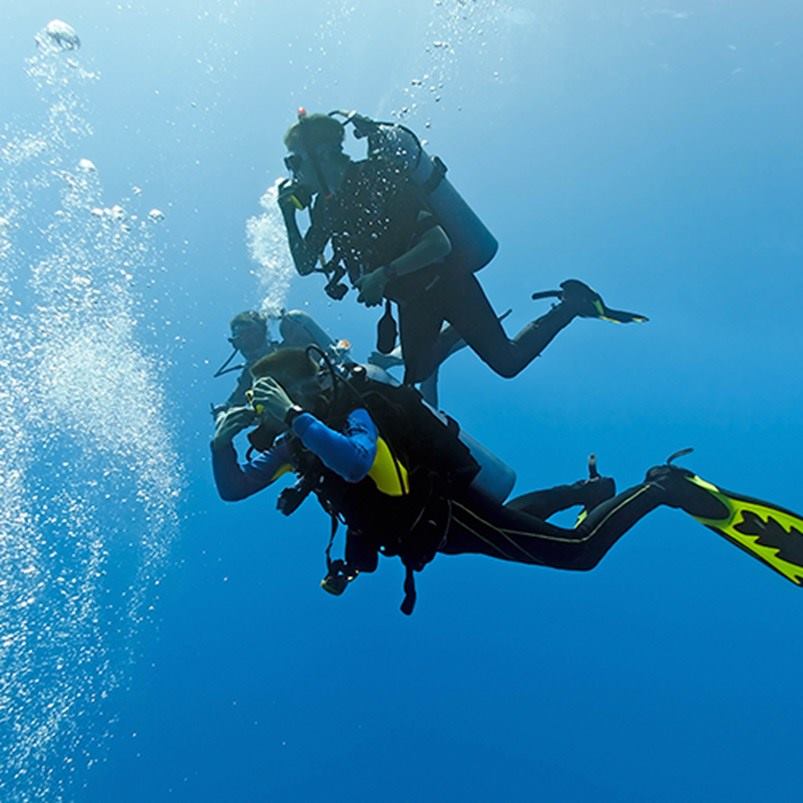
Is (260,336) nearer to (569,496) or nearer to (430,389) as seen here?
(430,389)

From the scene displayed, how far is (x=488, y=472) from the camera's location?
5105mm

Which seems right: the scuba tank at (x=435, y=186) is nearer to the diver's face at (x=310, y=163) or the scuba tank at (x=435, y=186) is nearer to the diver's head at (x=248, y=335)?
the diver's face at (x=310, y=163)

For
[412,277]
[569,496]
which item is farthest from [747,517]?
[412,277]

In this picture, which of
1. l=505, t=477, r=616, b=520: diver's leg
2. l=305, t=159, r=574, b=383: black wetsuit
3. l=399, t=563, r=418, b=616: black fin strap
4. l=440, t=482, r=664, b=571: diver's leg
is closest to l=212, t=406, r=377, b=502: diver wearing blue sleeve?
l=399, t=563, r=418, b=616: black fin strap

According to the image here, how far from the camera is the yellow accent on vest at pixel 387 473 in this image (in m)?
4.01

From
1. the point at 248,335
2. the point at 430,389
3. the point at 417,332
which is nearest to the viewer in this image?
the point at 417,332

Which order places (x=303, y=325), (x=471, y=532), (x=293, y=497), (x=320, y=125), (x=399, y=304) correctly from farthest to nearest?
(x=303, y=325)
(x=399, y=304)
(x=320, y=125)
(x=471, y=532)
(x=293, y=497)

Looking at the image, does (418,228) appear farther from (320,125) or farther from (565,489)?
(565,489)

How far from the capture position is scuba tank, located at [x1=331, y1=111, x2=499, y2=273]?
16.3ft

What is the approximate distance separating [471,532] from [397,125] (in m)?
3.01

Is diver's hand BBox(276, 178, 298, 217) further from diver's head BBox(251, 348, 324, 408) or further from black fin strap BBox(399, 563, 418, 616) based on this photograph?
black fin strap BBox(399, 563, 418, 616)

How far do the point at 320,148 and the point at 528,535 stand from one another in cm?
317

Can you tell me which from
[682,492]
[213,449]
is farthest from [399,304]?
[682,492]

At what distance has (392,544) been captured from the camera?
4258 mm
